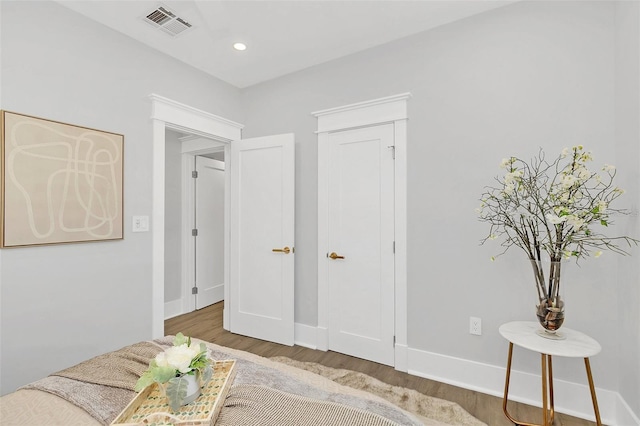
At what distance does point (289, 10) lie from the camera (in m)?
2.22

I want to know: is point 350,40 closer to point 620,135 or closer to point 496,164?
point 496,164

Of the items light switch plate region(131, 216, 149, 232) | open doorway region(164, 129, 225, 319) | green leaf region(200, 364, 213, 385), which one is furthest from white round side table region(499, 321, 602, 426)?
open doorway region(164, 129, 225, 319)

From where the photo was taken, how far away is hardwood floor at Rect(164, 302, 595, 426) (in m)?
1.93

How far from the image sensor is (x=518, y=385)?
210 centimetres

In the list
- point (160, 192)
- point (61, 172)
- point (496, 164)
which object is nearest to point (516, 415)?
point (496, 164)

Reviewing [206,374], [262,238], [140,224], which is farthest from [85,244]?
[206,374]

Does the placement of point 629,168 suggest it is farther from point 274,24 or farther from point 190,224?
point 190,224

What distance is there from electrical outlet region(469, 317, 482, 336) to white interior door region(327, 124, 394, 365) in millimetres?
598

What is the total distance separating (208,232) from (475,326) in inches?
136

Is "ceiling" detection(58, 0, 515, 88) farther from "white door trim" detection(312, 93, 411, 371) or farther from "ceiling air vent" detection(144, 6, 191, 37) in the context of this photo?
"white door trim" detection(312, 93, 411, 371)

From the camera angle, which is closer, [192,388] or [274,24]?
[192,388]

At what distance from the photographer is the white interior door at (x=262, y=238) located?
9.88 feet

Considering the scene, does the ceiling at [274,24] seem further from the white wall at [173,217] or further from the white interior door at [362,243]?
the white wall at [173,217]

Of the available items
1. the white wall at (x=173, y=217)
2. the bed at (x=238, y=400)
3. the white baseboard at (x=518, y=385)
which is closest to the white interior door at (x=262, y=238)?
the white wall at (x=173, y=217)
